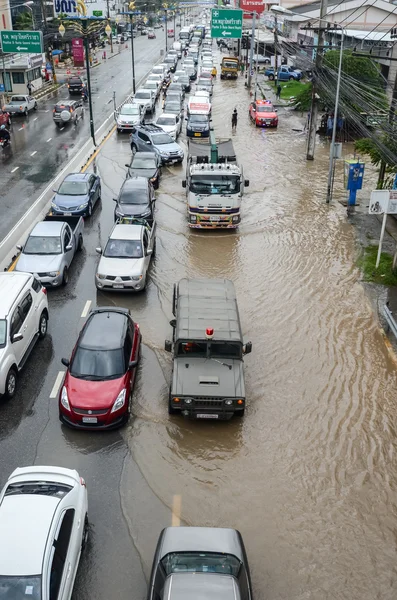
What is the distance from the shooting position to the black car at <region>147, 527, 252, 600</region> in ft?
24.4

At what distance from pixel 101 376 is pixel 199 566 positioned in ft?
17.6

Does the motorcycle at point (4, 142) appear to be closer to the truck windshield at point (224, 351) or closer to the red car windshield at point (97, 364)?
the red car windshield at point (97, 364)

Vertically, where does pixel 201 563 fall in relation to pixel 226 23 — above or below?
below

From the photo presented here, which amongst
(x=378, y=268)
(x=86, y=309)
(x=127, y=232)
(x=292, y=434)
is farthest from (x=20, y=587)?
(x=378, y=268)

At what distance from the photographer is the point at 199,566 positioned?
25.8ft

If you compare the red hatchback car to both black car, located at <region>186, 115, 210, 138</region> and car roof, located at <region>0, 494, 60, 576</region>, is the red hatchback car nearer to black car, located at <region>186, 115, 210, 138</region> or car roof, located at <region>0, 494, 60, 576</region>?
car roof, located at <region>0, 494, 60, 576</region>

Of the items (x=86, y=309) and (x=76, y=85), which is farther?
(x=76, y=85)

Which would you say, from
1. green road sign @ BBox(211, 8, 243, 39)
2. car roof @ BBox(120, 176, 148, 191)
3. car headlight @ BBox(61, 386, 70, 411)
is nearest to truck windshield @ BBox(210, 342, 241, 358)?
car headlight @ BBox(61, 386, 70, 411)

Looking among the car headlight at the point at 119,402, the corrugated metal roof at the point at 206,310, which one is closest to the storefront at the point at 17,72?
the corrugated metal roof at the point at 206,310

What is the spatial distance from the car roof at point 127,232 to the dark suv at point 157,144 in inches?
506

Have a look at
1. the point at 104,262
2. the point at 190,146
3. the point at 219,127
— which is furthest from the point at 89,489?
the point at 219,127

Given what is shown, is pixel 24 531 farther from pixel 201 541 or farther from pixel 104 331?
pixel 104 331

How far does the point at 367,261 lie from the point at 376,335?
5.01m

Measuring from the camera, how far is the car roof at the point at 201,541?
8.14 m
